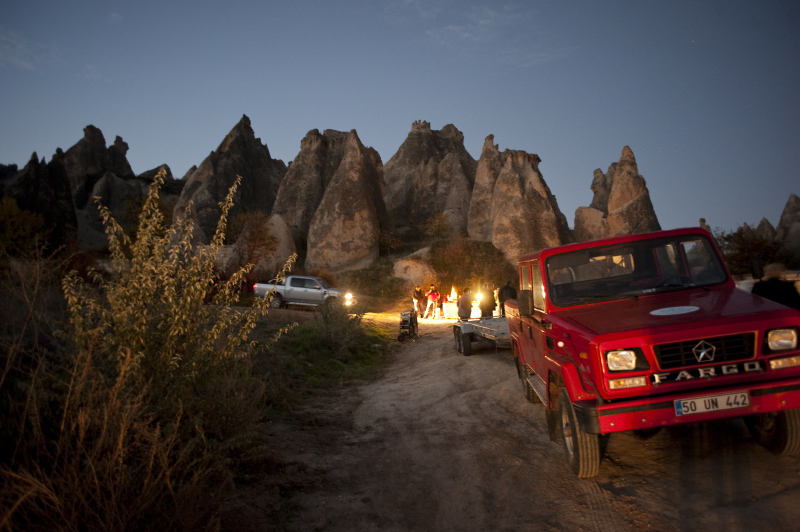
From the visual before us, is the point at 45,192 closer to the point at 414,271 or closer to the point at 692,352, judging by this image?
the point at 414,271

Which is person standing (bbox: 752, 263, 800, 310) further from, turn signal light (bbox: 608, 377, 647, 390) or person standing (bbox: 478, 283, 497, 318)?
person standing (bbox: 478, 283, 497, 318)

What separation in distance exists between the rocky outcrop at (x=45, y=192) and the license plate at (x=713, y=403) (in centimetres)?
4802

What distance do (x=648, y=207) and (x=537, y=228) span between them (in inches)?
363

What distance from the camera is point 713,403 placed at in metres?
3.59

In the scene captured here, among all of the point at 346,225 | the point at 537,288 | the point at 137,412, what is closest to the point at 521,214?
the point at 346,225

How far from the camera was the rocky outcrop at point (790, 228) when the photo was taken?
34.7 metres

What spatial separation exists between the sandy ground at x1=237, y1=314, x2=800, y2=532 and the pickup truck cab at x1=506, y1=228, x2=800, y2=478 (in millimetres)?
352

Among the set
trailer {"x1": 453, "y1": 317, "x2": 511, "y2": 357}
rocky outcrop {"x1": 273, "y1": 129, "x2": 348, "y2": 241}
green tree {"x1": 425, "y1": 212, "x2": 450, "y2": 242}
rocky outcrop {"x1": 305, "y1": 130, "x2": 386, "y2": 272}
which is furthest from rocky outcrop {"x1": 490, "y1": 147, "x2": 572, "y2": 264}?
trailer {"x1": 453, "y1": 317, "x2": 511, "y2": 357}

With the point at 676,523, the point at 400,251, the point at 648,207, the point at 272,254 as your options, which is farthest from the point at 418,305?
the point at 648,207

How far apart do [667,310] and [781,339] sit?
2.57 feet

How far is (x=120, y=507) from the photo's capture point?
296 centimetres

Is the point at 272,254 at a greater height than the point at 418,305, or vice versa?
the point at 272,254

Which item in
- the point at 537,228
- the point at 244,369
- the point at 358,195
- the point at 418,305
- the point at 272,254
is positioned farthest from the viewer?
the point at 358,195

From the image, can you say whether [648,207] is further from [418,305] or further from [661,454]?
[661,454]
